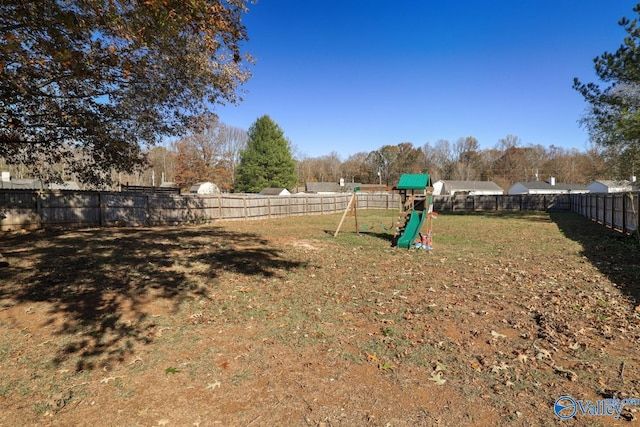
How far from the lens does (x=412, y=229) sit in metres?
12.1

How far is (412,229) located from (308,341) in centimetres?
853

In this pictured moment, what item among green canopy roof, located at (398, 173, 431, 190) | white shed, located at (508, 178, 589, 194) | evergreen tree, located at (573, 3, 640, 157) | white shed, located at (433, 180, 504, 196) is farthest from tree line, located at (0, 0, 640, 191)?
white shed, located at (508, 178, 589, 194)

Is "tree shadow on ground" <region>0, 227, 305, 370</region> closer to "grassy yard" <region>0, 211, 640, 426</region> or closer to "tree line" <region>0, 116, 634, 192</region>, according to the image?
"grassy yard" <region>0, 211, 640, 426</region>

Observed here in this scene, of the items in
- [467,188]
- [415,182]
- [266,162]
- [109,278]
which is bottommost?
[109,278]

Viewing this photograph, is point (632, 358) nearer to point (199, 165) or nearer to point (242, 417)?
point (242, 417)

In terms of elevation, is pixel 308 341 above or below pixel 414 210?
below

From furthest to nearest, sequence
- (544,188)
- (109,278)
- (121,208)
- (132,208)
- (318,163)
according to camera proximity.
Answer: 1. (318,163)
2. (544,188)
3. (132,208)
4. (121,208)
5. (109,278)

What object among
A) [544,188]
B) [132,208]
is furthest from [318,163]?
[132,208]

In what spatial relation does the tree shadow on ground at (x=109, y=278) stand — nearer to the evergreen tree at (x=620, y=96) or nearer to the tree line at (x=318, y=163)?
the evergreen tree at (x=620, y=96)

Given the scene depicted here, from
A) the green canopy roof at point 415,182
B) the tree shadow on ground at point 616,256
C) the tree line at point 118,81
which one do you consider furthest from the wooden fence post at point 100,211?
the tree shadow on ground at point 616,256

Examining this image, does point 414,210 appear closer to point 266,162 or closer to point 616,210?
point 616,210

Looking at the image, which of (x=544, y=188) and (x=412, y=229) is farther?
(x=544, y=188)

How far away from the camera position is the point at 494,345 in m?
4.18

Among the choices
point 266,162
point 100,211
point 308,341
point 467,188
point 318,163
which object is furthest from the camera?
point 318,163
